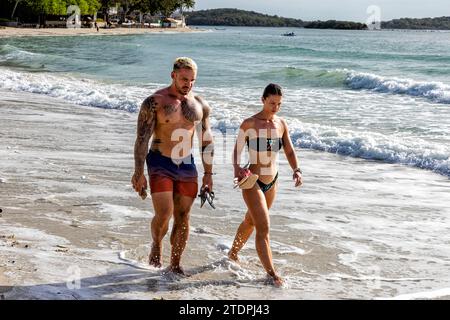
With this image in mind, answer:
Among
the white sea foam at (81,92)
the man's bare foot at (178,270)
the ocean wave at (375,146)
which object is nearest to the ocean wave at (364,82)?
the white sea foam at (81,92)

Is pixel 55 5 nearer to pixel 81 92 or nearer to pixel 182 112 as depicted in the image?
pixel 81 92

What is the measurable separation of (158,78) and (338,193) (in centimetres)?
2305

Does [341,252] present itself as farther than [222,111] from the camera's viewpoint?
No

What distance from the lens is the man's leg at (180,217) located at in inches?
221

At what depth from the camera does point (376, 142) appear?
12961 mm

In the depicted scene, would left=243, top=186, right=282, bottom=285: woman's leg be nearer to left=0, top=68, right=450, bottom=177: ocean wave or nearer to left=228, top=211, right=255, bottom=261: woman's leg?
left=228, top=211, right=255, bottom=261: woman's leg

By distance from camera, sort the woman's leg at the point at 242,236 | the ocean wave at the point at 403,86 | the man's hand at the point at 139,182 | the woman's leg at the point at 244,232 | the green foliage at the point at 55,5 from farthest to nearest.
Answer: the green foliage at the point at 55,5, the ocean wave at the point at 403,86, the woman's leg at the point at 242,236, the woman's leg at the point at 244,232, the man's hand at the point at 139,182

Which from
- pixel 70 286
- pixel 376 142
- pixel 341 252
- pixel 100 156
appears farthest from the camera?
pixel 376 142

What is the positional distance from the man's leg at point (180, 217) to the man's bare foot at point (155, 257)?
0.13 m

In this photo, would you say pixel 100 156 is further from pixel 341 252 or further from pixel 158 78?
pixel 158 78

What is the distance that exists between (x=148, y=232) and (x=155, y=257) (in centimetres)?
119

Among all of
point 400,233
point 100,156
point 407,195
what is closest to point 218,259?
point 400,233

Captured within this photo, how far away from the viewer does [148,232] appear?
7.03 metres

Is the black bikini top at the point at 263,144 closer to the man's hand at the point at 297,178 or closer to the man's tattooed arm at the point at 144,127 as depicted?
the man's hand at the point at 297,178
